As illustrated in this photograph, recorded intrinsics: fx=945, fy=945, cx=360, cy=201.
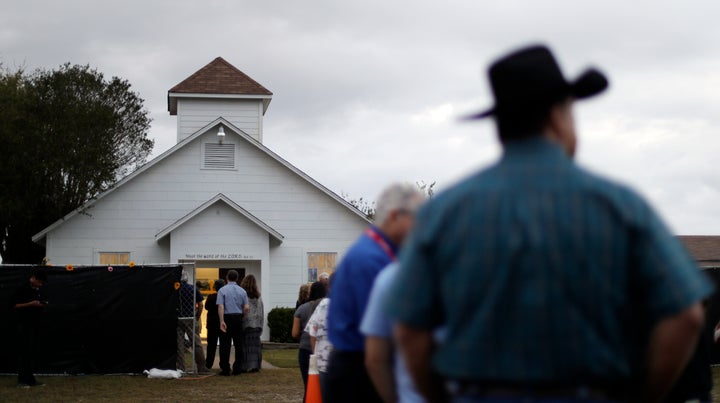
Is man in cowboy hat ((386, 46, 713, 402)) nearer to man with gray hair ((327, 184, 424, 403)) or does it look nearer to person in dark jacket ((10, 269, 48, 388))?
man with gray hair ((327, 184, 424, 403))

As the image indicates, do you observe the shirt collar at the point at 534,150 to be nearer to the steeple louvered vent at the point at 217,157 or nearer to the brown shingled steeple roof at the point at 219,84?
the steeple louvered vent at the point at 217,157

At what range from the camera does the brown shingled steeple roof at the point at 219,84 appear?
34.5 meters

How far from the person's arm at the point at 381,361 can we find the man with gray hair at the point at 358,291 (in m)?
0.98

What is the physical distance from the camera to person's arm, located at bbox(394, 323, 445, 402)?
2.87 metres

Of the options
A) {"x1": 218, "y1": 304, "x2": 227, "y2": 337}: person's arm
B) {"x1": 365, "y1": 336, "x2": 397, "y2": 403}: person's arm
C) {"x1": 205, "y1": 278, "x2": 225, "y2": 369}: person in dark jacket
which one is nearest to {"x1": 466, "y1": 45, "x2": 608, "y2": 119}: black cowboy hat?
{"x1": 365, "y1": 336, "x2": 397, "y2": 403}: person's arm

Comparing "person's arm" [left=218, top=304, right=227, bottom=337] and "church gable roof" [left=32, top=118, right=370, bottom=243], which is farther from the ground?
"church gable roof" [left=32, top=118, right=370, bottom=243]

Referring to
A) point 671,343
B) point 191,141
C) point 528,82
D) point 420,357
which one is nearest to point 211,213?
point 191,141

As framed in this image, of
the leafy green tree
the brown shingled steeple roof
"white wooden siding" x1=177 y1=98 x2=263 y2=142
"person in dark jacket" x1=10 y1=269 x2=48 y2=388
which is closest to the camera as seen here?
"person in dark jacket" x1=10 y1=269 x2=48 y2=388

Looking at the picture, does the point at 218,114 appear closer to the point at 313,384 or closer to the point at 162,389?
the point at 162,389

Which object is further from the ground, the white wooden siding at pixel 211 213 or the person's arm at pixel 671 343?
the white wooden siding at pixel 211 213

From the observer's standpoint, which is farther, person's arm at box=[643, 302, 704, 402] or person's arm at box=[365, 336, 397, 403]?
person's arm at box=[365, 336, 397, 403]

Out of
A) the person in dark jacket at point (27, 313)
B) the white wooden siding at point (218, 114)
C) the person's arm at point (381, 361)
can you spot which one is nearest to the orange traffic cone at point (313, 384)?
the person's arm at point (381, 361)

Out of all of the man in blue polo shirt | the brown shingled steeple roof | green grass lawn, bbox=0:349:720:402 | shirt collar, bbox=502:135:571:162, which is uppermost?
the brown shingled steeple roof

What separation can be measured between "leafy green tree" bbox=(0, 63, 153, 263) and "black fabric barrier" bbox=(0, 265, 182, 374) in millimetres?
10907
